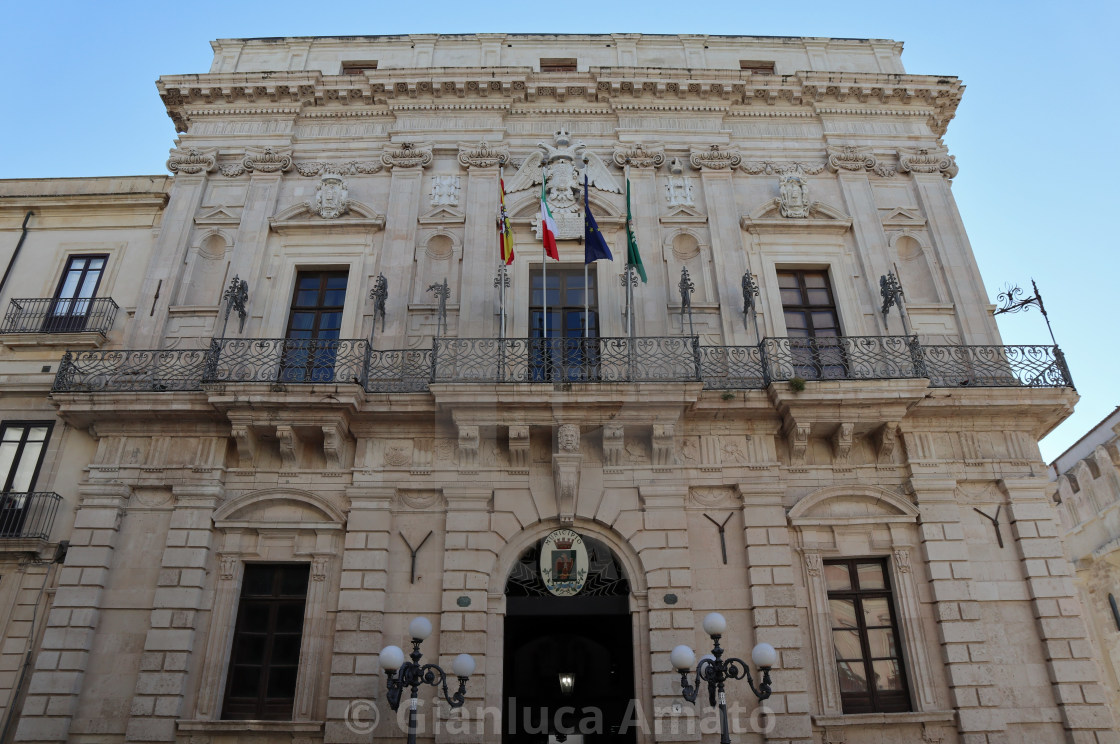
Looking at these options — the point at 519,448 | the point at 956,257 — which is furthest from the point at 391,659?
the point at 956,257

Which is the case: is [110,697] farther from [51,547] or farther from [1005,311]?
[1005,311]

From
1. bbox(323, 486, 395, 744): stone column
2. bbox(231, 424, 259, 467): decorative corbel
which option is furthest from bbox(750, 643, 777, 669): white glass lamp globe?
bbox(231, 424, 259, 467): decorative corbel

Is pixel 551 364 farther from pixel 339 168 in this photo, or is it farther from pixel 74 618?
pixel 74 618

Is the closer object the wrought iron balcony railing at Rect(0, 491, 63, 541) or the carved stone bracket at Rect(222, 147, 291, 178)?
the wrought iron balcony railing at Rect(0, 491, 63, 541)

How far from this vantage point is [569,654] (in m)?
11.8

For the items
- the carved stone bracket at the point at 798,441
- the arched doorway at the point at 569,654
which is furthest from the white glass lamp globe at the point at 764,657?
the carved stone bracket at the point at 798,441

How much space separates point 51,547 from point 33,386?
2.86m

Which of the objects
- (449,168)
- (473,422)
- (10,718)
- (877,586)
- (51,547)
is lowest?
(10,718)

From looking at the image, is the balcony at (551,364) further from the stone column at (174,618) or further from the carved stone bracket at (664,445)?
the stone column at (174,618)

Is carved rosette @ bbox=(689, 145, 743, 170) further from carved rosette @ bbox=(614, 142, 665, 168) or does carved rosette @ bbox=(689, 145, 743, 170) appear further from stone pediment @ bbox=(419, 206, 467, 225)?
stone pediment @ bbox=(419, 206, 467, 225)

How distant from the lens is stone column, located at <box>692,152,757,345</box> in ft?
38.9

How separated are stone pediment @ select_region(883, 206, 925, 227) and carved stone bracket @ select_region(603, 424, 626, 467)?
6619 mm

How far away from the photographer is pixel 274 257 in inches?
505

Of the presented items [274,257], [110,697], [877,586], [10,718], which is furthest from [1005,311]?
[10,718]
